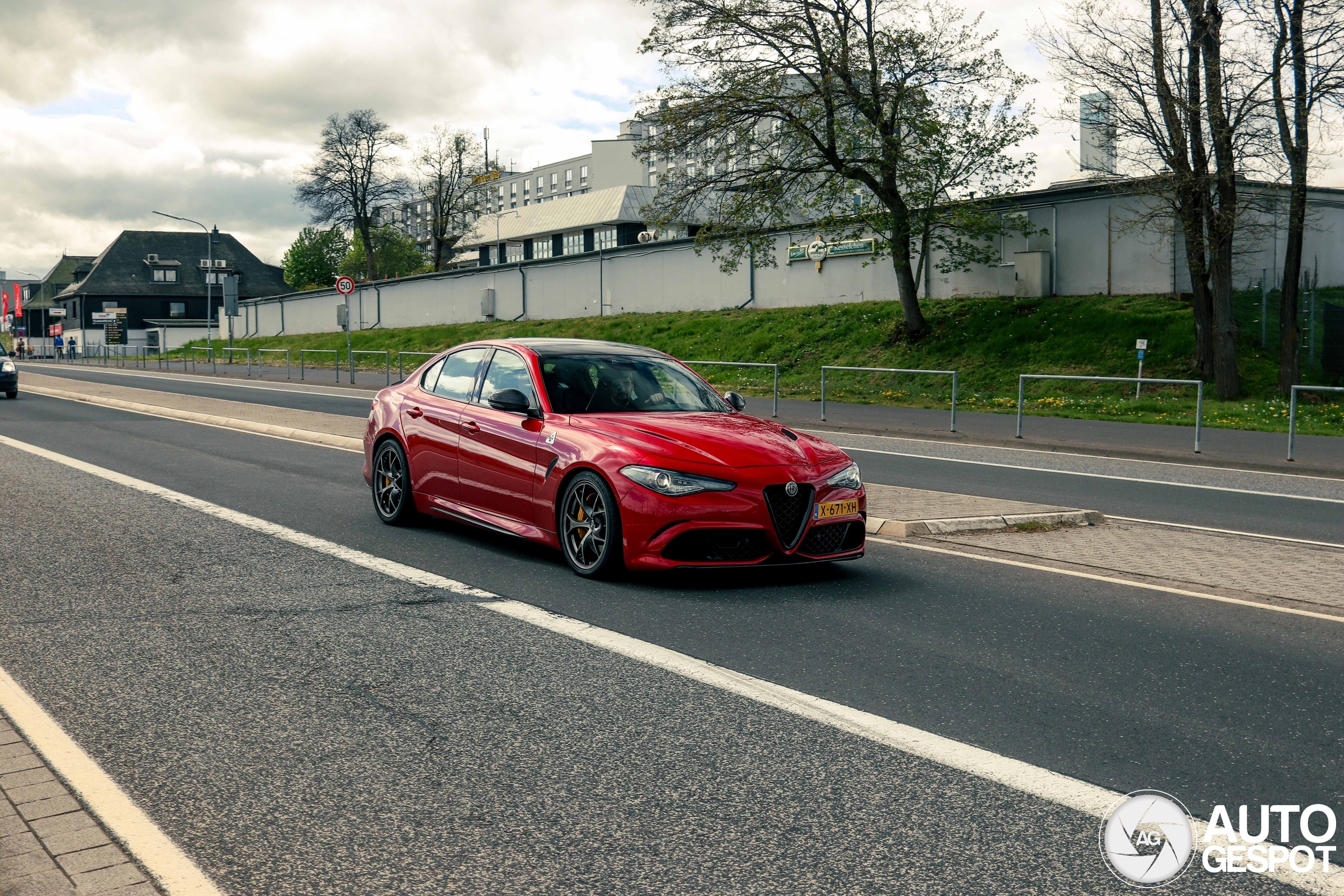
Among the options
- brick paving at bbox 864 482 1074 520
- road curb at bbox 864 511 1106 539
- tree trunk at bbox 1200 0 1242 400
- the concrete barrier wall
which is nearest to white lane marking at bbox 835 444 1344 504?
brick paving at bbox 864 482 1074 520

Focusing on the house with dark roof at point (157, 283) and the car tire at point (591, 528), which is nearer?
the car tire at point (591, 528)

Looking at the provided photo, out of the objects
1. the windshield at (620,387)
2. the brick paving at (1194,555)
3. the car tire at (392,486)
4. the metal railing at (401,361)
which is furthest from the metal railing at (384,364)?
the brick paving at (1194,555)

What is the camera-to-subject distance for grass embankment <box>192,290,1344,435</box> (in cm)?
2220

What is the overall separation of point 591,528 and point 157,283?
11430 centimetres

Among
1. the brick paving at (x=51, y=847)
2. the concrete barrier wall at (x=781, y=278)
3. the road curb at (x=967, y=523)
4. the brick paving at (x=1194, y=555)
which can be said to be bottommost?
the brick paving at (x=1194, y=555)

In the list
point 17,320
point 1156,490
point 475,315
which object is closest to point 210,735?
point 1156,490

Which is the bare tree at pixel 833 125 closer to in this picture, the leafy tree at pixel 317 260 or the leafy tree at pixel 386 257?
the leafy tree at pixel 386 257

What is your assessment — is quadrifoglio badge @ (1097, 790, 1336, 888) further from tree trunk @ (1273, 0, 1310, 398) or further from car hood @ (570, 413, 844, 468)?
tree trunk @ (1273, 0, 1310, 398)

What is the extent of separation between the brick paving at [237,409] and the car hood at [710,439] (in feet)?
31.1

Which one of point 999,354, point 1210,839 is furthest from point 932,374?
point 1210,839

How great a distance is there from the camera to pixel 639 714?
457cm

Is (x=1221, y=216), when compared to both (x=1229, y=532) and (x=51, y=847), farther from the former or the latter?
(x=51, y=847)

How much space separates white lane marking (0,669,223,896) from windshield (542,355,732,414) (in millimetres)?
3880

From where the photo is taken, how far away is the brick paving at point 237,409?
18.0m
